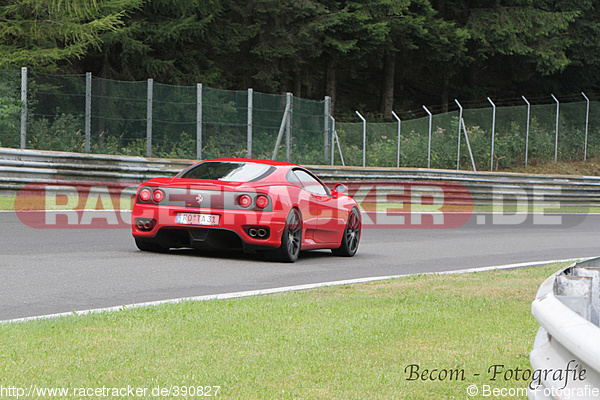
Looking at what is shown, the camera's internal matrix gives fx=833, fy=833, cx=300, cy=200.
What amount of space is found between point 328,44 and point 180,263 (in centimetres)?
2864

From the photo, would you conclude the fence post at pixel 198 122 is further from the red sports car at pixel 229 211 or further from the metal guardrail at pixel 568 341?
the metal guardrail at pixel 568 341

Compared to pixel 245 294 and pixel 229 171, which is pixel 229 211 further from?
pixel 245 294

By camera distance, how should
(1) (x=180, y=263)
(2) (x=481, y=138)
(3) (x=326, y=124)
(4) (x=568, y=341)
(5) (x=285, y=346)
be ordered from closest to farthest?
(4) (x=568, y=341), (5) (x=285, y=346), (1) (x=180, y=263), (3) (x=326, y=124), (2) (x=481, y=138)

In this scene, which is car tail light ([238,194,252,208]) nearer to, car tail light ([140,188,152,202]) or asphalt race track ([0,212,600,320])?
asphalt race track ([0,212,600,320])

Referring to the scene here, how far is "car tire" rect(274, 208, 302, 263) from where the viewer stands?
32.9 ft

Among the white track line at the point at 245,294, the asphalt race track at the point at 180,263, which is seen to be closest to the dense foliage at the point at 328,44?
the asphalt race track at the point at 180,263

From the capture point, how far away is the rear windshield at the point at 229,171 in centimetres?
1025

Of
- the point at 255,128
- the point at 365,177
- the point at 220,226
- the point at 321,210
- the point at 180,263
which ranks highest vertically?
the point at 255,128

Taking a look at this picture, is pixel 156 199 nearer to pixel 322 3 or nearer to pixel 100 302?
pixel 100 302

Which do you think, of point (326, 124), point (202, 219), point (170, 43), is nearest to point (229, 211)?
point (202, 219)

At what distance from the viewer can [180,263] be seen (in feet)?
31.4

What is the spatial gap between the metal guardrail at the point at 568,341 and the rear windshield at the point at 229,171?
7.49 meters

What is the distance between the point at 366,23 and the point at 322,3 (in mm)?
2304

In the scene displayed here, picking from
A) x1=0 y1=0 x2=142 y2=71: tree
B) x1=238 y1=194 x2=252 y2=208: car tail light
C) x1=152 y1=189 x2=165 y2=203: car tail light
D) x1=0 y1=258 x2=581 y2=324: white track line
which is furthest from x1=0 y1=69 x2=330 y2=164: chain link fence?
x1=0 y1=258 x2=581 y2=324: white track line
